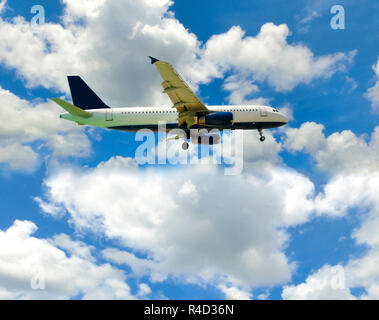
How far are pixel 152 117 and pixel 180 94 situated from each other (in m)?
7.13

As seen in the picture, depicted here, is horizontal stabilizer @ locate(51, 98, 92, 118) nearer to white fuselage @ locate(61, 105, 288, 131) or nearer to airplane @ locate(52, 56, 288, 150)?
airplane @ locate(52, 56, 288, 150)

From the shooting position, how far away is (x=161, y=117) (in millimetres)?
55469

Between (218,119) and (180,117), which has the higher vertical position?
(180,117)

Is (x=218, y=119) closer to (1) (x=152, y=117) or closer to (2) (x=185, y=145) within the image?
(2) (x=185, y=145)

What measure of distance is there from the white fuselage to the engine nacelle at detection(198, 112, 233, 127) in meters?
3.68

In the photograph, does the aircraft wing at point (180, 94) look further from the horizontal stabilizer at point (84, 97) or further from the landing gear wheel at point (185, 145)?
the horizontal stabilizer at point (84, 97)

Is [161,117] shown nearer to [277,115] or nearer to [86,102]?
[86,102]

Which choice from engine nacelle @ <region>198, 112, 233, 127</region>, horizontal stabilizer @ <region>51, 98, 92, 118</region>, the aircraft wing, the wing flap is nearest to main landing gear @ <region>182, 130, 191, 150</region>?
the aircraft wing

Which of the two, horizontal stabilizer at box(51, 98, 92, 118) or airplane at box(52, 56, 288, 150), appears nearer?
horizontal stabilizer at box(51, 98, 92, 118)

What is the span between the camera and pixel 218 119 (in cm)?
5094

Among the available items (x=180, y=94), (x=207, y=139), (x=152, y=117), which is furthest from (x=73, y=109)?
(x=207, y=139)

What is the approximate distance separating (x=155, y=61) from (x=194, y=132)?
1661 cm

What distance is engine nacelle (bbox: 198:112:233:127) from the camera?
50.9 meters

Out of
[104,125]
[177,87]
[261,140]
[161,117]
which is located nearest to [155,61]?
[177,87]
